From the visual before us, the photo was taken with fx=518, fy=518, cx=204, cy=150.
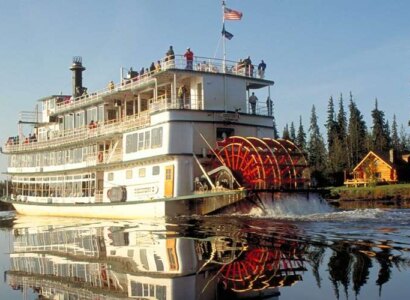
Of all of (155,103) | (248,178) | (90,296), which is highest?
(155,103)

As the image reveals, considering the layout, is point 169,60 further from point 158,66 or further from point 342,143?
point 342,143

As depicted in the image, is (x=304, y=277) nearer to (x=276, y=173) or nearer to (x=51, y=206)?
(x=276, y=173)

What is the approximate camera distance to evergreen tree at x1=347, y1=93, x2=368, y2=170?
267ft

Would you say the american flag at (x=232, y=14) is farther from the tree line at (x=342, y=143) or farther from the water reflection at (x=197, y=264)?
the tree line at (x=342, y=143)

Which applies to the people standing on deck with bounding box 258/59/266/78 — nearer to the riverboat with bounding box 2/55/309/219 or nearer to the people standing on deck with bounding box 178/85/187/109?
the riverboat with bounding box 2/55/309/219

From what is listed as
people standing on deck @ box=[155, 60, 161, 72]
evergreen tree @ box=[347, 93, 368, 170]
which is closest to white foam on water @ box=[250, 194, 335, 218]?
people standing on deck @ box=[155, 60, 161, 72]

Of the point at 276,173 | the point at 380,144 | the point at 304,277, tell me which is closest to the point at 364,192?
the point at 276,173

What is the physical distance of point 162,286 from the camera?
8.51 metres

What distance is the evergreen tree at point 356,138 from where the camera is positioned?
81.5 metres

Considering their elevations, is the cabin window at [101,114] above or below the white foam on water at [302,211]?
above

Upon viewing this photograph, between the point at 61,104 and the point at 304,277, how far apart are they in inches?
1188

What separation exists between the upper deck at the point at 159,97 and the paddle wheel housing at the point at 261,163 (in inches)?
104

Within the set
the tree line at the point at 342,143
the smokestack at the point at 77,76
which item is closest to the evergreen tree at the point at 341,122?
the tree line at the point at 342,143

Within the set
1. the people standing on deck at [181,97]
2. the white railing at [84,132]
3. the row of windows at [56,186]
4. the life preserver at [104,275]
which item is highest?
the people standing on deck at [181,97]
